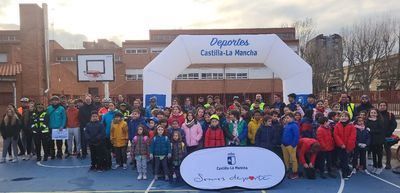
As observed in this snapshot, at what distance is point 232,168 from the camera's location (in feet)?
25.3

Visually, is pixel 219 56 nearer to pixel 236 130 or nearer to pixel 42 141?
pixel 236 130

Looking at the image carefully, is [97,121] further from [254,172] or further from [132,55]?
[132,55]

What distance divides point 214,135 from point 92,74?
11.8 meters

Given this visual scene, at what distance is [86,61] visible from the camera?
751 inches

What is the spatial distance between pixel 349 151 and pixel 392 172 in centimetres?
137

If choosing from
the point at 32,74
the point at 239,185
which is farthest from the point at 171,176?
the point at 32,74

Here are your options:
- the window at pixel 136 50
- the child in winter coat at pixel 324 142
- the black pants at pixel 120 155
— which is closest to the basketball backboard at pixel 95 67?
the black pants at pixel 120 155

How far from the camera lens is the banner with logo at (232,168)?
25.1 ft

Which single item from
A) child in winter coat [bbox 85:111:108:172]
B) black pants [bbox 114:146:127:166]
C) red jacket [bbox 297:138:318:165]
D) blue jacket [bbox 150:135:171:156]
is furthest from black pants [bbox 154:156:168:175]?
red jacket [bbox 297:138:318:165]

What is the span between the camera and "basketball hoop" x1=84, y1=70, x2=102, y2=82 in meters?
18.5

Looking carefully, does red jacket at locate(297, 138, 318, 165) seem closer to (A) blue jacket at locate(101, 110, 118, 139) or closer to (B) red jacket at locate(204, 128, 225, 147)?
(B) red jacket at locate(204, 128, 225, 147)

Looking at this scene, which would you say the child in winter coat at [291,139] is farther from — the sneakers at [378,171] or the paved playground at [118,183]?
the sneakers at [378,171]

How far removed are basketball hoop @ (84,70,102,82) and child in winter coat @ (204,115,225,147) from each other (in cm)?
1113

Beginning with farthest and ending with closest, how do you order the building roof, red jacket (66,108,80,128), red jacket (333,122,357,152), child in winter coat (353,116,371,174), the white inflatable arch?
the building roof
the white inflatable arch
red jacket (66,108,80,128)
child in winter coat (353,116,371,174)
red jacket (333,122,357,152)
